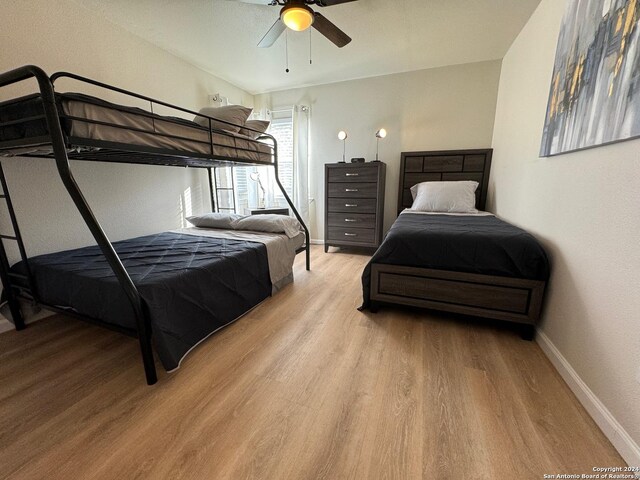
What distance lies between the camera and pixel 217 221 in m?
2.67

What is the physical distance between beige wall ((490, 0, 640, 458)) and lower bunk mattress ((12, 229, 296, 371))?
1.92 metres

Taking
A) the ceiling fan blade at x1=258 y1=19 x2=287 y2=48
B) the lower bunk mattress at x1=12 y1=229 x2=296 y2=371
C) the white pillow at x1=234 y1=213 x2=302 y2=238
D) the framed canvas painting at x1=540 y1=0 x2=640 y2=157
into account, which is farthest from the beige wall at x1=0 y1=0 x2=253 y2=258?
the framed canvas painting at x1=540 y1=0 x2=640 y2=157

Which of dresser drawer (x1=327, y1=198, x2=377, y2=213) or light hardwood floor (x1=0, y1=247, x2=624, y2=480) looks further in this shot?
dresser drawer (x1=327, y1=198, x2=377, y2=213)

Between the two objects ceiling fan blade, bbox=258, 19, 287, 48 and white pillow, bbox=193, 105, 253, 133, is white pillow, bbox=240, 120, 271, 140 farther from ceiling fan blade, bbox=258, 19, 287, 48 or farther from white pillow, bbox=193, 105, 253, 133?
ceiling fan blade, bbox=258, 19, 287, 48

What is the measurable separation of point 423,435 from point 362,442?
0.25m

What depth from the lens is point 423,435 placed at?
1011 mm

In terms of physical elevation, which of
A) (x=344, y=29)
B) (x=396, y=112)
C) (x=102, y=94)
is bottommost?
(x=102, y=94)

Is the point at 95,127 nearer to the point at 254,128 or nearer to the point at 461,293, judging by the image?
the point at 254,128

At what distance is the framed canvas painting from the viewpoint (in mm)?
1010

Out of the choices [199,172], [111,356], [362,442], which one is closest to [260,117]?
[199,172]

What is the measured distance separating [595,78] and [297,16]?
1647mm

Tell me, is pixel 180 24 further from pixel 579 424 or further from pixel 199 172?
pixel 579 424

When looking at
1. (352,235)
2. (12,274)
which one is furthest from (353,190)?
(12,274)

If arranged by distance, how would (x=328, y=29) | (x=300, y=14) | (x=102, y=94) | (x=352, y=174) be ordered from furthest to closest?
1. (x=352, y=174)
2. (x=102, y=94)
3. (x=328, y=29)
4. (x=300, y=14)
